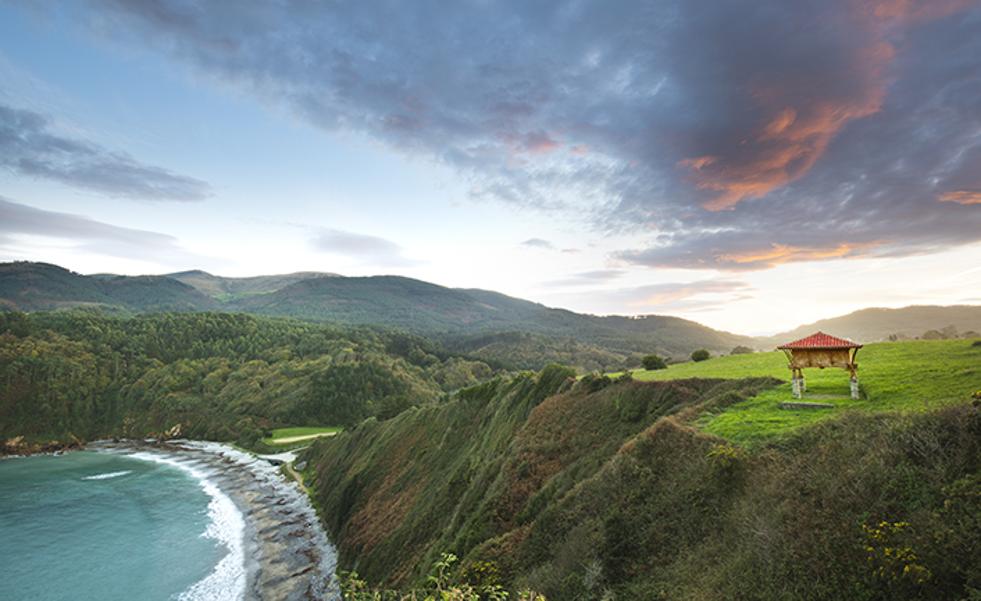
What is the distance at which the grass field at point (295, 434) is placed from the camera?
11266 cm

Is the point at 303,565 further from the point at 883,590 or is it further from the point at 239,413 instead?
the point at 239,413

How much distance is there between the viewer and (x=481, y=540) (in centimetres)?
2244

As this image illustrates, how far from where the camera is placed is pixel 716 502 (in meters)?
13.8

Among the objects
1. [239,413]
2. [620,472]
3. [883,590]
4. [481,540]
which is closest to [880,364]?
[620,472]

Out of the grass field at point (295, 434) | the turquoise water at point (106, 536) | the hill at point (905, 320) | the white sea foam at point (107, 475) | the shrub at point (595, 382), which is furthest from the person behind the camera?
the grass field at point (295, 434)

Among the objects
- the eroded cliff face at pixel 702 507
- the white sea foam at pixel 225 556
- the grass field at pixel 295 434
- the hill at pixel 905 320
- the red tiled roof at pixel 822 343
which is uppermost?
the hill at pixel 905 320

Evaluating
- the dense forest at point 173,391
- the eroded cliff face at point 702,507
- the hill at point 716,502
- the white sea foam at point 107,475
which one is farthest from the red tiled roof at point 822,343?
the white sea foam at point 107,475

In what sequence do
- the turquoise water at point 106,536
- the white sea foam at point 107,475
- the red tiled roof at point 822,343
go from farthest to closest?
the white sea foam at point 107,475, the turquoise water at point 106,536, the red tiled roof at point 822,343

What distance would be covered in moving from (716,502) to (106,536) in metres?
78.1

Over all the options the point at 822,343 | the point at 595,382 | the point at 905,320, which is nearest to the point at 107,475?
the point at 595,382

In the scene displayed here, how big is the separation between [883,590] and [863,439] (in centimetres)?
465

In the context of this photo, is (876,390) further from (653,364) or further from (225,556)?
(225,556)

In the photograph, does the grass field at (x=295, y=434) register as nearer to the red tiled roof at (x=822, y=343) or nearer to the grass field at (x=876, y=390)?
the grass field at (x=876, y=390)

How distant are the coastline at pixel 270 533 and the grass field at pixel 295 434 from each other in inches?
502
